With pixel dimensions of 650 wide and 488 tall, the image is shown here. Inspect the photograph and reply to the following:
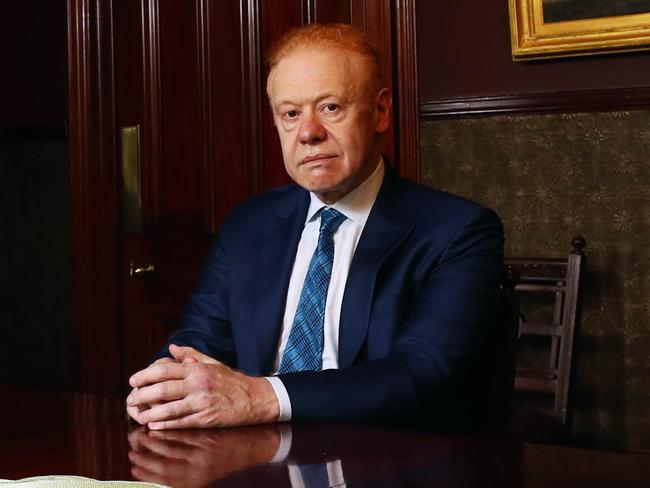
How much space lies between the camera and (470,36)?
3.73m

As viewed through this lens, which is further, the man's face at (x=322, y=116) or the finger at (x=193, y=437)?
the man's face at (x=322, y=116)

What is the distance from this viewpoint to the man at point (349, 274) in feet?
6.67

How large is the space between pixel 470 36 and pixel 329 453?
2.48 meters

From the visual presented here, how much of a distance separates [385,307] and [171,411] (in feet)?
1.92

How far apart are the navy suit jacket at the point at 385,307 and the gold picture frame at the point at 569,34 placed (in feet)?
4.57

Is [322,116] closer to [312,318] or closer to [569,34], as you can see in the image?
[312,318]

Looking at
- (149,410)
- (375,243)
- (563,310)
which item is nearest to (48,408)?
(149,410)

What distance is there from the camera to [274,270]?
2.34 metres

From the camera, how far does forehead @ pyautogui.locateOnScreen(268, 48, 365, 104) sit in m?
2.25

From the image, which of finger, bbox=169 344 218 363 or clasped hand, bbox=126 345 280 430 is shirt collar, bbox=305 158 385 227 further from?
clasped hand, bbox=126 345 280 430

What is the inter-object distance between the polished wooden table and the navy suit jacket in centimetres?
22

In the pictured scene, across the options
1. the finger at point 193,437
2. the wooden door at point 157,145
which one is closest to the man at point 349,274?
the finger at point 193,437

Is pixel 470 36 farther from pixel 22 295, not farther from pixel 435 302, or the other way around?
pixel 22 295

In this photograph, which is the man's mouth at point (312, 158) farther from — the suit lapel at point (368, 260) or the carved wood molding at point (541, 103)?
the carved wood molding at point (541, 103)
